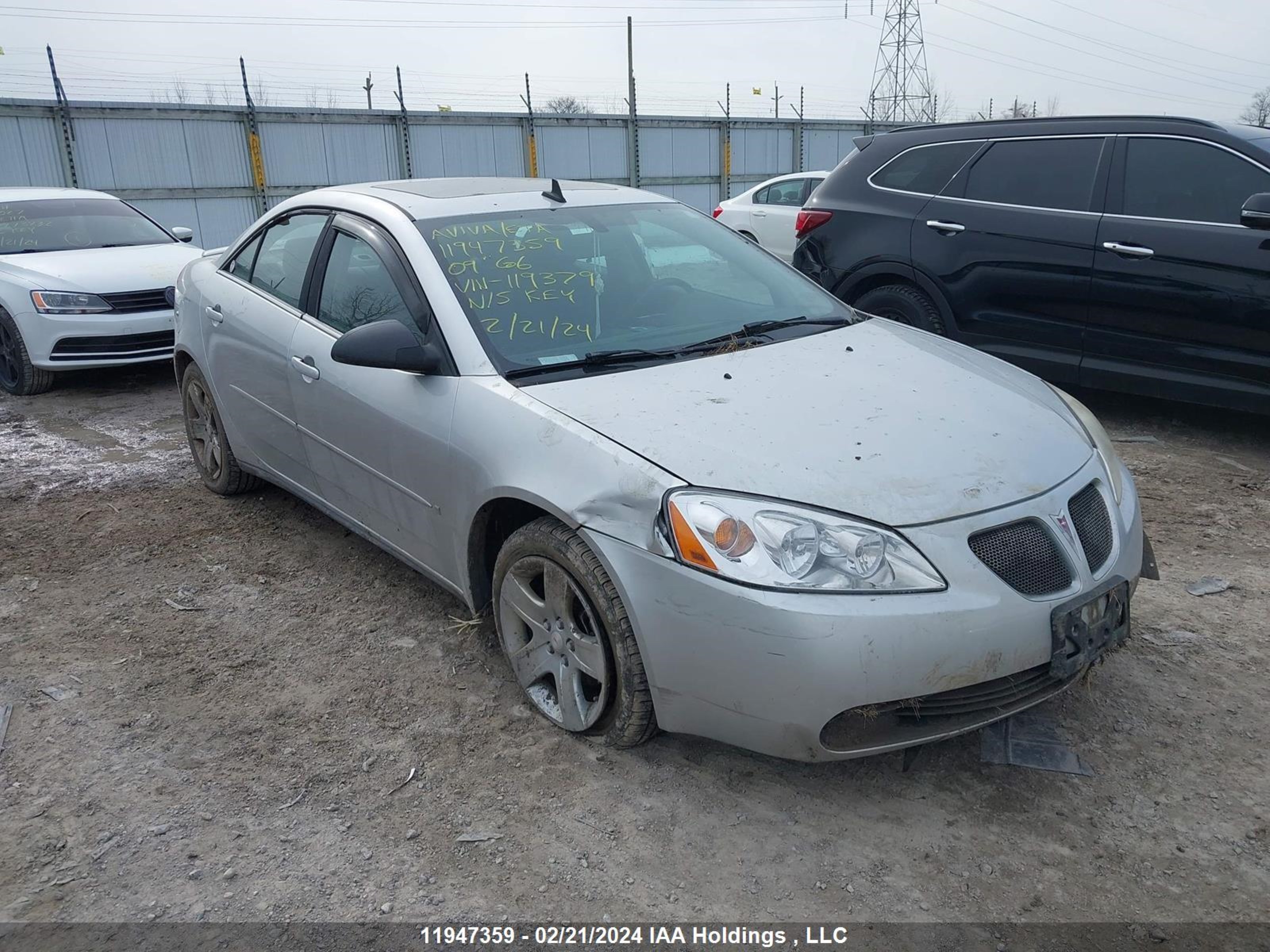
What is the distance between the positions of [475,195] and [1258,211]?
3.84 meters

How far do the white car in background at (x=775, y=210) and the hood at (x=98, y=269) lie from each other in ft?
19.7

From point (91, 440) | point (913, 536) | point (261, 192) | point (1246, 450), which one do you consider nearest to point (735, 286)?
point (913, 536)

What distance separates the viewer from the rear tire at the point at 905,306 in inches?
245

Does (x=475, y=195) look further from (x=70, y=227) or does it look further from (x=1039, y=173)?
(x=70, y=227)

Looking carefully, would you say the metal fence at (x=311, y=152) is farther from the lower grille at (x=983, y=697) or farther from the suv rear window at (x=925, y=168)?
the lower grille at (x=983, y=697)

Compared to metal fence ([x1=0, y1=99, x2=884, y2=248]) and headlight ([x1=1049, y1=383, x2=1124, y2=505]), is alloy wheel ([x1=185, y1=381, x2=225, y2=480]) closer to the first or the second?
headlight ([x1=1049, y1=383, x2=1124, y2=505])

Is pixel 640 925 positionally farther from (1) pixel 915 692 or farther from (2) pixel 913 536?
(2) pixel 913 536

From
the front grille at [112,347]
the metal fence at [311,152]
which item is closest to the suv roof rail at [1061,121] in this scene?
the front grille at [112,347]

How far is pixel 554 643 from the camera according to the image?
9.80 feet

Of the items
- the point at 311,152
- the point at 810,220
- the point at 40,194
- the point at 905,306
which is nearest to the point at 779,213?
the point at 810,220

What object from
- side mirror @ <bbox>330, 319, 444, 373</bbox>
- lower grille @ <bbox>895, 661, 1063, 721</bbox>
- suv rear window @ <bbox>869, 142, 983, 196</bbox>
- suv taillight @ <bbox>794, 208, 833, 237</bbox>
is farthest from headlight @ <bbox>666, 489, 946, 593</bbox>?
suv taillight @ <bbox>794, 208, 833, 237</bbox>

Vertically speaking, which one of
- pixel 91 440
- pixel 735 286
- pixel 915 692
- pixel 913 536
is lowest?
pixel 91 440

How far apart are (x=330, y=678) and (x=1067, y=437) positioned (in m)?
2.55

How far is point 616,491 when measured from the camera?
263 cm
